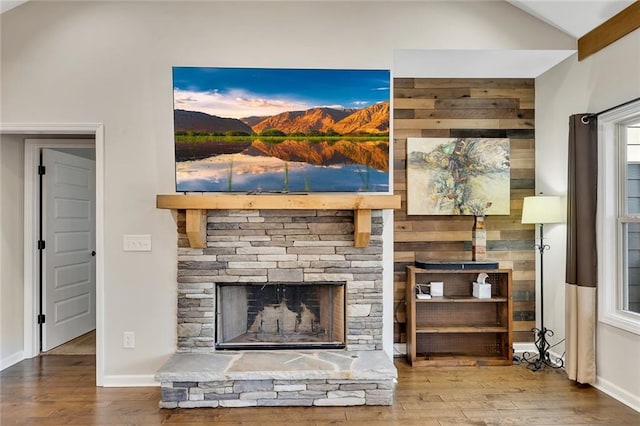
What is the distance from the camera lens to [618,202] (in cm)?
321

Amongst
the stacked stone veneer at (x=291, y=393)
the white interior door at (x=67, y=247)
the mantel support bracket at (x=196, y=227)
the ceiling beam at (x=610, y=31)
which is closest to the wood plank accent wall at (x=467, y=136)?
the ceiling beam at (x=610, y=31)

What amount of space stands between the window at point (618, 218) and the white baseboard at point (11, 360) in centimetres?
483

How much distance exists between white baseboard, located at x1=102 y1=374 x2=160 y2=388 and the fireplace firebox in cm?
63

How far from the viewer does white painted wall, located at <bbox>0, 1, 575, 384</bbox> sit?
130 inches

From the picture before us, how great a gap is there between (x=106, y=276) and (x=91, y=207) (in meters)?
1.97

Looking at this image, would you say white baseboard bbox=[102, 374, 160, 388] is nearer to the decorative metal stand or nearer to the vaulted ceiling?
the vaulted ceiling

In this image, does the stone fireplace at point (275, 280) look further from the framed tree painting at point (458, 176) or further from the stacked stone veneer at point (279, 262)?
the framed tree painting at point (458, 176)

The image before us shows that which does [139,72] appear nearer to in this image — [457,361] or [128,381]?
[128,381]

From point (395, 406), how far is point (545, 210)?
2022 millimetres

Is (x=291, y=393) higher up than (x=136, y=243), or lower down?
lower down

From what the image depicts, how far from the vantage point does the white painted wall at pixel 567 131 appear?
2.97 metres

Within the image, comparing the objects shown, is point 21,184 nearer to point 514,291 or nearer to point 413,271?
A: point 413,271

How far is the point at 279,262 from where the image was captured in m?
3.35

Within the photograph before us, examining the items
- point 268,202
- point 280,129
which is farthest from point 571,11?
point 268,202
